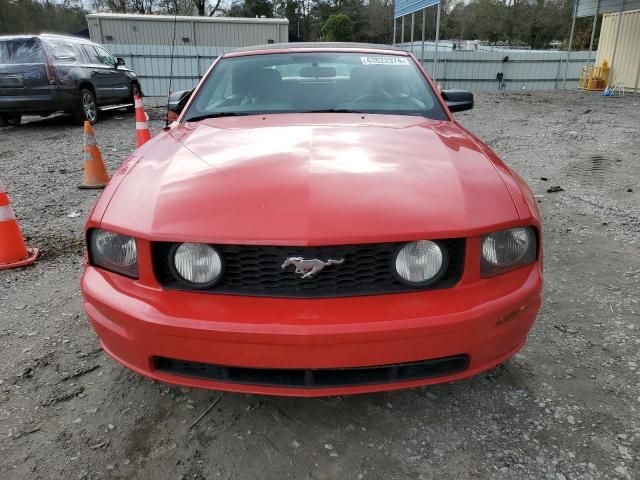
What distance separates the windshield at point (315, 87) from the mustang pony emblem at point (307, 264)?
1491mm

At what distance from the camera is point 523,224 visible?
5.79ft

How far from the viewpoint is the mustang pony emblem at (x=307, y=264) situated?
157cm

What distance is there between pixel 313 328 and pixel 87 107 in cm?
1028

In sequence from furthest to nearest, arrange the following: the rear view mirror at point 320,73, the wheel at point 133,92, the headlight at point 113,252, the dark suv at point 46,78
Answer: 1. the wheel at point 133,92
2. the dark suv at point 46,78
3. the rear view mirror at point 320,73
4. the headlight at point 113,252

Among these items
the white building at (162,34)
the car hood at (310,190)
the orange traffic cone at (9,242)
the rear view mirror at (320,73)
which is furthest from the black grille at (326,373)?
the white building at (162,34)

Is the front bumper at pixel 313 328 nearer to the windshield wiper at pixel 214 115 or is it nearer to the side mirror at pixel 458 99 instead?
the windshield wiper at pixel 214 115

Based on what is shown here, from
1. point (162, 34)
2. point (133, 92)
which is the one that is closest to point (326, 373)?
point (133, 92)

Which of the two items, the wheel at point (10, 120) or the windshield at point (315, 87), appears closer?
the windshield at point (315, 87)

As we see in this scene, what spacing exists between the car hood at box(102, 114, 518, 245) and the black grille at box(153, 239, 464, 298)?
7cm

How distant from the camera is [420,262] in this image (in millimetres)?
1655

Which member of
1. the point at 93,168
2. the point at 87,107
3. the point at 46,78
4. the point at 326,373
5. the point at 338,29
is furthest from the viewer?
the point at 338,29

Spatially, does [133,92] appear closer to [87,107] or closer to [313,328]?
[87,107]

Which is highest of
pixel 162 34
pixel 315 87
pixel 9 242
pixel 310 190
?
pixel 162 34

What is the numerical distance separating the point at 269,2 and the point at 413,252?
163ft
